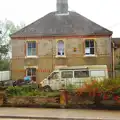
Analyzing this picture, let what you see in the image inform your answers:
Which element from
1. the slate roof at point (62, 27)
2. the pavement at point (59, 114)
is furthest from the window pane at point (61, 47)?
the pavement at point (59, 114)

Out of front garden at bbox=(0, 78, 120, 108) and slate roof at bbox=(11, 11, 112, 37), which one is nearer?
front garden at bbox=(0, 78, 120, 108)

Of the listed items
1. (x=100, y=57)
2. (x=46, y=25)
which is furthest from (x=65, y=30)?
(x=100, y=57)

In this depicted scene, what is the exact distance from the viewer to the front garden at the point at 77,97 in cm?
1745

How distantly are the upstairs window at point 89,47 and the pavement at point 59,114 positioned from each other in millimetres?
19111

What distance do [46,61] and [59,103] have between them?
18211 mm

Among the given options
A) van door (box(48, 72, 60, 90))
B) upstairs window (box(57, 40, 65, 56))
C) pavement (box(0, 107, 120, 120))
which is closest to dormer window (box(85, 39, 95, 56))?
upstairs window (box(57, 40, 65, 56))

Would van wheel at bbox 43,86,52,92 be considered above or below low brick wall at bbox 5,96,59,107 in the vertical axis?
above

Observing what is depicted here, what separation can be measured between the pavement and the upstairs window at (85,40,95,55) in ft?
62.7

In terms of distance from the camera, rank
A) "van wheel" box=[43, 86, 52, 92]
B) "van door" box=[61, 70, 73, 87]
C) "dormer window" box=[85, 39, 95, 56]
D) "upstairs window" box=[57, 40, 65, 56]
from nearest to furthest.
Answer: "van wheel" box=[43, 86, 52, 92] → "van door" box=[61, 70, 73, 87] → "dormer window" box=[85, 39, 95, 56] → "upstairs window" box=[57, 40, 65, 56]

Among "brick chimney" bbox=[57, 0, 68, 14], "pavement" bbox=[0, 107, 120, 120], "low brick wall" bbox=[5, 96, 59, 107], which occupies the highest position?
"brick chimney" bbox=[57, 0, 68, 14]

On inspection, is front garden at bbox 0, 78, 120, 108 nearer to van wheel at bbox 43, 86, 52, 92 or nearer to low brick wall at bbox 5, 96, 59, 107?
low brick wall at bbox 5, 96, 59, 107

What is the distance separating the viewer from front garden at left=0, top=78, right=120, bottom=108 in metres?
17.5

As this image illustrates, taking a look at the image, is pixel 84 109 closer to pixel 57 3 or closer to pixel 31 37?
pixel 31 37

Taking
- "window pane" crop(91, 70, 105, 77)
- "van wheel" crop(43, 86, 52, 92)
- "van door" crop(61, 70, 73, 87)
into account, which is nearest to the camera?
"van wheel" crop(43, 86, 52, 92)
